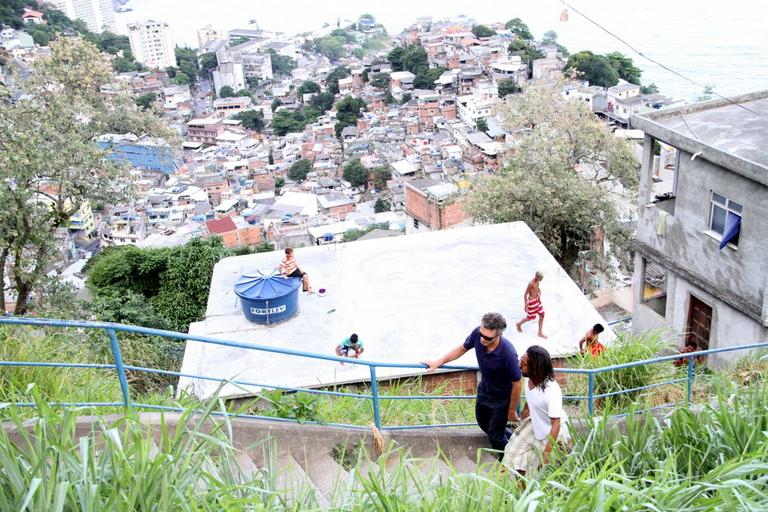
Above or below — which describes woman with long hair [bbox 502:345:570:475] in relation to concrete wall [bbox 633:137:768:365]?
above

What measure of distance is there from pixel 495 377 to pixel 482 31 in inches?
4742

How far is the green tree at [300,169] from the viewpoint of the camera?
80.6 m

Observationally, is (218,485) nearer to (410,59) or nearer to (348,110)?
(348,110)

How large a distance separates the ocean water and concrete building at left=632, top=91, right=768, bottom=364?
1.97 m

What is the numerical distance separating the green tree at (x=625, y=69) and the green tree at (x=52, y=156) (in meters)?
76.4

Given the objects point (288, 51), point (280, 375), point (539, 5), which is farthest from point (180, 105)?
point (280, 375)

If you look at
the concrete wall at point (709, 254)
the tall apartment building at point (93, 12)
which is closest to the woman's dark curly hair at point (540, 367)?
the concrete wall at point (709, 254)

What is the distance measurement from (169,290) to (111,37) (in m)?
113

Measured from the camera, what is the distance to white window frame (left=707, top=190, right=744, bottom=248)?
32.3ft

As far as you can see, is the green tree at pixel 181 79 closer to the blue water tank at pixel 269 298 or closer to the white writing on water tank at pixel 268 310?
the blue water tank at pixel 269 298

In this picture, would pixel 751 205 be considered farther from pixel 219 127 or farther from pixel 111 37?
pixel 111 37

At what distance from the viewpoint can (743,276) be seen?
32.6 feet

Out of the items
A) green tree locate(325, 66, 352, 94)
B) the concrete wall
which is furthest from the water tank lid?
green tree locate(325, 66, 352, 94)

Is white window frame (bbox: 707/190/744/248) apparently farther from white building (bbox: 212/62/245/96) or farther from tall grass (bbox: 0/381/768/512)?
white building (bbox: 212/62/245/96)
